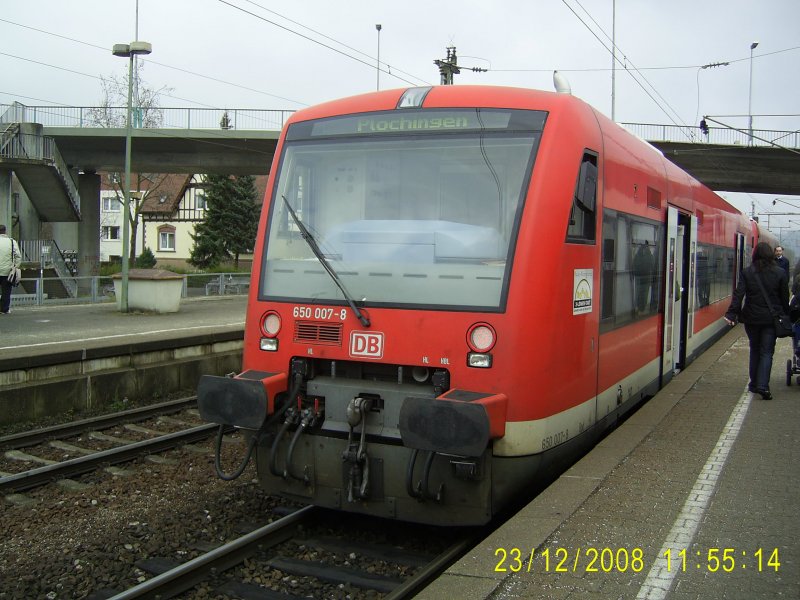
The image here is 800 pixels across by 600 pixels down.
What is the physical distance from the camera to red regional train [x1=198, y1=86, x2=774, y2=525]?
16.6 feet

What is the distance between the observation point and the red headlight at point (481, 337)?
506 centimetres

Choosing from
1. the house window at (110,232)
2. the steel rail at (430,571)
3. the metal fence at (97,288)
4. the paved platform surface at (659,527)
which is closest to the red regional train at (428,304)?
the steel rail at (430,571)

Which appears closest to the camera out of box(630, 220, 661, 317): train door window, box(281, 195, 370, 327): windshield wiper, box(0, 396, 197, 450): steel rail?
box(281, 195, 370, 327): windshield wiper

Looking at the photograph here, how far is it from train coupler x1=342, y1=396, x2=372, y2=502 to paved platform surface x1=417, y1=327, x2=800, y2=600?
0.95 meters

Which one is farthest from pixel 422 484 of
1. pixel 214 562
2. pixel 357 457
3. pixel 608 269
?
pixel 608 269

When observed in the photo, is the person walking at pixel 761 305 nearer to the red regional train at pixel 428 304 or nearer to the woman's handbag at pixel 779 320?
the woman's handbag at pixel 779 320

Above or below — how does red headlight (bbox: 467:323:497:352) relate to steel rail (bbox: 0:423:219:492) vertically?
above

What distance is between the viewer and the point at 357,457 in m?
5.13

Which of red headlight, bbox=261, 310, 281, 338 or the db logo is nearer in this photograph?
the db logo

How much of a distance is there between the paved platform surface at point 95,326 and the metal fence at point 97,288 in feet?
1.21

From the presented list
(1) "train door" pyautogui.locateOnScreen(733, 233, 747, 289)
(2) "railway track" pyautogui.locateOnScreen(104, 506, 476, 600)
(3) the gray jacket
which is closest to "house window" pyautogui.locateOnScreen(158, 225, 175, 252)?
(3) the gray jacket

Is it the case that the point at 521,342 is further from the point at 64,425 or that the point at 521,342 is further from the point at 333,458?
the point at 64,425

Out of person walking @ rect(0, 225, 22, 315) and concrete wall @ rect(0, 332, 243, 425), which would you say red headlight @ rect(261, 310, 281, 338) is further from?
person walking @ rect(0, 225, 22, 315)

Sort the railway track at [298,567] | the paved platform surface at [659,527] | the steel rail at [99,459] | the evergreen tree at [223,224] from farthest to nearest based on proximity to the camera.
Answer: the evergreen tree at [223,224], the steel rail at [99,459], the railway track at [298,567], the paved platform surface at [659,527]
